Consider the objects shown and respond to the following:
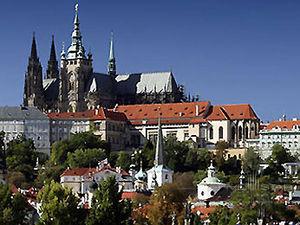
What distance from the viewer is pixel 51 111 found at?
370 ft

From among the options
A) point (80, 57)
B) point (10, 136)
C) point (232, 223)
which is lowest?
point (232, 223)

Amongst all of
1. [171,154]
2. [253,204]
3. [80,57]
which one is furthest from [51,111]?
[253,204]

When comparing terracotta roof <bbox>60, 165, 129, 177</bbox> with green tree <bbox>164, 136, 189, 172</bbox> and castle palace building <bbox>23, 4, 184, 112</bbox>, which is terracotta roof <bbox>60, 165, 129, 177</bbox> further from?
castle palace building <bbox>23, 4, 184, 112</bbox>

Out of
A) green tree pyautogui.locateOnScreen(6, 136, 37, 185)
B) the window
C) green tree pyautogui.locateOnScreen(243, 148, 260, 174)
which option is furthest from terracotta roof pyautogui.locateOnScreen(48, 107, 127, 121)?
green tree pyautogui.locateOnScreen(243, 148, 260, 174)

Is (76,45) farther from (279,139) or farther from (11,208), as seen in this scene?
(11,208)

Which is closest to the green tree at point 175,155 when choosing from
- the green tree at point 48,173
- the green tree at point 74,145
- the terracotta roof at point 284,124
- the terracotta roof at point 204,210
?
the green tree at point 74,145

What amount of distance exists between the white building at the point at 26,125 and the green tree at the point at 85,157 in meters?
12.3

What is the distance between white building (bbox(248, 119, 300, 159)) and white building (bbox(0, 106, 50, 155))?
20.1m

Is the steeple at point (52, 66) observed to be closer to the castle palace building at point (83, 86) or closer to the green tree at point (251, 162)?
the castle palace building at point (83, 86)

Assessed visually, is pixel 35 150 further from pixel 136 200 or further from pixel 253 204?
pixel 253 204

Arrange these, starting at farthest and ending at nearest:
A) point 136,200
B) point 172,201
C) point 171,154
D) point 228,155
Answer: point 228,155
point 171,154
point 136,200
point 172,201

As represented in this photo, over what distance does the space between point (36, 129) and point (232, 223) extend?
6050 centimetres

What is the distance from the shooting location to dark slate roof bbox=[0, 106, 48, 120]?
106000mm

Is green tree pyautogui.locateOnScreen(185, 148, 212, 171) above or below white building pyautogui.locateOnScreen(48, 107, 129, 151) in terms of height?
below
